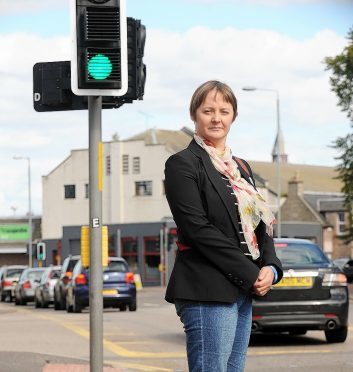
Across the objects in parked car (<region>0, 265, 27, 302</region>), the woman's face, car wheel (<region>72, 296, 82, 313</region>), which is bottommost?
parked car (<region>0, 265, 27, 302</region>)

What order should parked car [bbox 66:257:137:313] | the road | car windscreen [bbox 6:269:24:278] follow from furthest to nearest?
car windscreen [bbox 6:269:24:278], parked car [bbox 66:257:137:313], the road

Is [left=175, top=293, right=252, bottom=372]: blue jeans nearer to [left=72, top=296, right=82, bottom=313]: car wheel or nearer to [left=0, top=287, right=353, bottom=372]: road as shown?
[left=0, top=287, right=353, bottom=372]: road

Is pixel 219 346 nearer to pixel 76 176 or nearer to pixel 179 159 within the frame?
pixel 179 159

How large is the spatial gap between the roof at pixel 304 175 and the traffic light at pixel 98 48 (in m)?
95.0

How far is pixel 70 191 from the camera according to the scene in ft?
285

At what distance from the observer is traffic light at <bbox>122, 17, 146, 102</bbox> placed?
8219mm

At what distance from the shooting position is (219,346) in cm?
475

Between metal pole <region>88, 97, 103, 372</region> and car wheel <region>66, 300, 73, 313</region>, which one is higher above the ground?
metal pole <region>88, 97, 103, 372</region>

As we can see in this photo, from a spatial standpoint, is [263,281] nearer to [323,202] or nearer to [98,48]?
[98,48]

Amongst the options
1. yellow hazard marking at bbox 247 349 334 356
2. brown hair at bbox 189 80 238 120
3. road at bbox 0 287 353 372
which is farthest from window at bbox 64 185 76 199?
brown hair at bbox 189 80 238 120

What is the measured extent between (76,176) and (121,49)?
79.8 m

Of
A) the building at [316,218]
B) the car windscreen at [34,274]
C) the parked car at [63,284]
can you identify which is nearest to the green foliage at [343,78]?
the car windscreen at [34,274]

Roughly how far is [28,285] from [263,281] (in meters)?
39.6

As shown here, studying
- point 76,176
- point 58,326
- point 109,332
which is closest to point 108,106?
point 109,332
